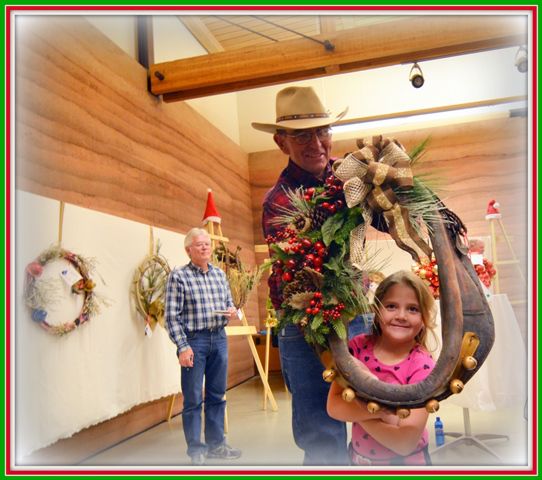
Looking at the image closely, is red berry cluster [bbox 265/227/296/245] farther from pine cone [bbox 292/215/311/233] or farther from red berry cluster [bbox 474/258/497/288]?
red berry cluster [bbox 474/258/497/288]

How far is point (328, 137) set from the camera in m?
1.37

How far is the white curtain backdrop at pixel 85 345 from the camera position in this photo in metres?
2.15

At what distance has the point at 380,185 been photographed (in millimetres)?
1101

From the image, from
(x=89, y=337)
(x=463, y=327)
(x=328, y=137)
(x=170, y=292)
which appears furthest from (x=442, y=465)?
(x=89, y=337)

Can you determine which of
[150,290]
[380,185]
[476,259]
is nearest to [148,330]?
[150,290]

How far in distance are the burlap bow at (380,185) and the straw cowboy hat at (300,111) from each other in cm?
27

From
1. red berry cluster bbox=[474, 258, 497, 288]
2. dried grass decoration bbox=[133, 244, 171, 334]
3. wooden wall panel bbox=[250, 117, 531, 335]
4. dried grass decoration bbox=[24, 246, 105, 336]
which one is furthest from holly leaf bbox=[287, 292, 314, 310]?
wooden wall panel bbox=[250, 117, 531, 335]

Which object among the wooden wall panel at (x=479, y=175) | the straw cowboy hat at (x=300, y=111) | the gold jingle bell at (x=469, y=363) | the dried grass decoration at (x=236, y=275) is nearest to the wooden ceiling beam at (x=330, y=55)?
the dried grass decoration at (x=236, y=275)

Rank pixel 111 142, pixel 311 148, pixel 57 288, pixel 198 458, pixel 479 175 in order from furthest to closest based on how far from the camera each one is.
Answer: pixel 479 175 < pixel 111 142 < pixel 198 458 < pixel 57 288 < pixel 311 148

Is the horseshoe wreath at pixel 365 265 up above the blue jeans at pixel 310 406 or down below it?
above

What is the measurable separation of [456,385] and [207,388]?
1940 mm

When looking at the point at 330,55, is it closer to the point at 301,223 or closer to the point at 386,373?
the point at 301,223

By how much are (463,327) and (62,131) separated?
2290mm

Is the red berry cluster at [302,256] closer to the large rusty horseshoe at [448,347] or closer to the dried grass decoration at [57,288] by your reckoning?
the large rusty horseshoe at [448,347]
